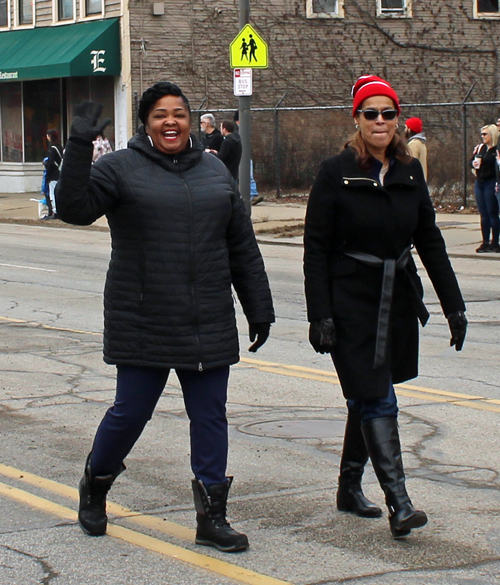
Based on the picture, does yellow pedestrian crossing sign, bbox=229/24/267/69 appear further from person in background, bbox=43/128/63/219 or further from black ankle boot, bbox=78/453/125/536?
black ankle boot, bbox=78/453/125/536

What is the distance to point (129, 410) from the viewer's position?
4.48 meters

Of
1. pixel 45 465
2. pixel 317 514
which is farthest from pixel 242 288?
pixel 45 465

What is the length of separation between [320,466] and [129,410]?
148 centimetres

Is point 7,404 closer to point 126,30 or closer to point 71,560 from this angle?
point 71,560

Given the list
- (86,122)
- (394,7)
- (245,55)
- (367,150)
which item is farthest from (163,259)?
(394,7)

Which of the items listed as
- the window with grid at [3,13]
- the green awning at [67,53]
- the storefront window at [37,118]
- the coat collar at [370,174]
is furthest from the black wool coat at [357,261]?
the window with grid at [3,13]

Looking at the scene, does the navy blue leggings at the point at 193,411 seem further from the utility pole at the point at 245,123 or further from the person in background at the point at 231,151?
the utility pole at the point at 245,123

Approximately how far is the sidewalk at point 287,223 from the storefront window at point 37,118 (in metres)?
3.62

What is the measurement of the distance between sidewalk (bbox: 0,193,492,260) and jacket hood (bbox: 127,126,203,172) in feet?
38.2

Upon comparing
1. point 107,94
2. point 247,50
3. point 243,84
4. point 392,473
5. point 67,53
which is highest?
point 67,53

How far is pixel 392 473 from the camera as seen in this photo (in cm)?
454

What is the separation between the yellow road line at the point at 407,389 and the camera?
276 inches

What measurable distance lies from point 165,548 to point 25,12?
28.1 meters

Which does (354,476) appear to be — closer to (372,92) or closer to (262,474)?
(262,474)
